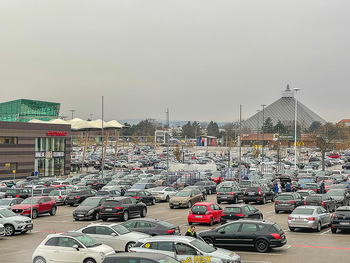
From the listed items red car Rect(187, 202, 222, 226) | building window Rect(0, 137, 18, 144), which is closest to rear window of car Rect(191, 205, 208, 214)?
red car Rect(187, 202, 222, 226)

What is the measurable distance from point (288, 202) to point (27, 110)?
291 ft

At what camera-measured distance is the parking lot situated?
Result: 1773cm

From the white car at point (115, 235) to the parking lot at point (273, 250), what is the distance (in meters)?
2.61

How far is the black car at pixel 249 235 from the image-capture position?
1842cm

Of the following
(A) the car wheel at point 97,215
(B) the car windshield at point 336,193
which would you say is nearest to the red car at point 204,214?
(A) the car wheel at point 97,215

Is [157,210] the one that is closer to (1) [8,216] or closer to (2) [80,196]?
(2) [80,196]

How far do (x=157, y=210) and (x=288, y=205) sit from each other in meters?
9.22

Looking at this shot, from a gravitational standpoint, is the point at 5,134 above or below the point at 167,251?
above

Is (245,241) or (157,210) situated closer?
(245,241)

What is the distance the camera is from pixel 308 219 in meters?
23.5

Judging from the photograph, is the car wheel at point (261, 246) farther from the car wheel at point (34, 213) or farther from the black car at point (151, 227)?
the car wheel at point (34, 213)

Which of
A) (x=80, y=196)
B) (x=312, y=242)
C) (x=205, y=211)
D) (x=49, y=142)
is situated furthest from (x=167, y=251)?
(x=49, y=142)

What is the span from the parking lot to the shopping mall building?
118 feet

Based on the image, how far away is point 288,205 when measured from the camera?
103 ft
